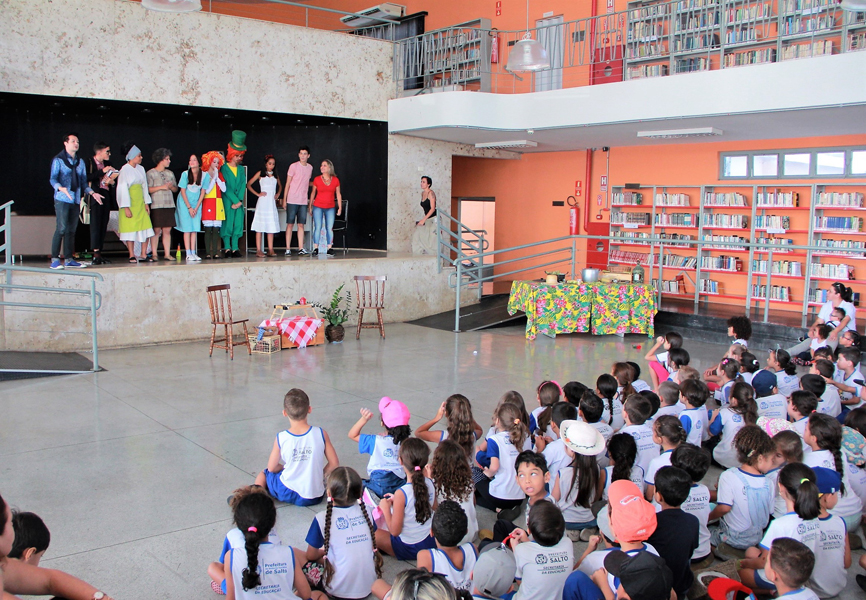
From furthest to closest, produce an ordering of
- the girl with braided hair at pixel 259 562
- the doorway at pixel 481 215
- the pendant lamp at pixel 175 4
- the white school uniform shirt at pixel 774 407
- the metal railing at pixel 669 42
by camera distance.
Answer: the doorway at pixel 481 215, the metal railing at pixel 669 42, the pendant lamp at pixel 175 4, the white school uniform shirt at pixel 774 407, the girl with braided hair at pixel 259 562

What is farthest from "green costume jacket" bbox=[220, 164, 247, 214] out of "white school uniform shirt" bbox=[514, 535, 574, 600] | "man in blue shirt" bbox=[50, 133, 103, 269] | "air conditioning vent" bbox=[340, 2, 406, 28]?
"white school uniform shirt" bbox=[514, 535, 574, 600]

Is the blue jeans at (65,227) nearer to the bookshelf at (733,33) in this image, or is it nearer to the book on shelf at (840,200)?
the bookshelf at (733,33)

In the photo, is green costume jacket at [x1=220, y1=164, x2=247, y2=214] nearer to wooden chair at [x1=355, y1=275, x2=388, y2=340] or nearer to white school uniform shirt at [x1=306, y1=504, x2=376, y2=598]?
wooden chair at [x1=355, y1=275, x2=388, y2=340]

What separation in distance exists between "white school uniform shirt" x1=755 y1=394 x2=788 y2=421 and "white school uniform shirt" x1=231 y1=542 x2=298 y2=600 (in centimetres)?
350

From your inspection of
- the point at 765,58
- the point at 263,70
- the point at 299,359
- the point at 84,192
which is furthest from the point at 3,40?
the point at 765,58

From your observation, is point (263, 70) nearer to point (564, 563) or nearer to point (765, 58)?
point (765, 58)

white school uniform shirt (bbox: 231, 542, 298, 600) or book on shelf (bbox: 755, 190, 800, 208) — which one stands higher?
book on shelf (bbox: 755, 190, 800, 208)

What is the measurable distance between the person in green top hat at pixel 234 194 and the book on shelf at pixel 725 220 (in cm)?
725

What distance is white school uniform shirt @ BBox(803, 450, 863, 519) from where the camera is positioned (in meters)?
3.66

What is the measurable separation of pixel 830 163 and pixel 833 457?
8.40 meters

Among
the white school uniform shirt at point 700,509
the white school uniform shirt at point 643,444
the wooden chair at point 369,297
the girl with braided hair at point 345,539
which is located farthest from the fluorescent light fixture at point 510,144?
the girl with braided hair at point 345,539

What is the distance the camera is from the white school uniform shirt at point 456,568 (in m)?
2.78

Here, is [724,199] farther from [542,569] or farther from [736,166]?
[542,569]

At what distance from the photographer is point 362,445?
4.06m
